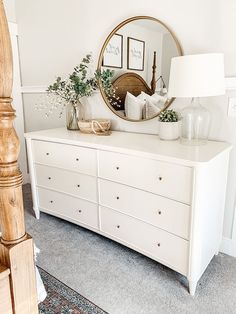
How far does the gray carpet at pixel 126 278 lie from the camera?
58.3 inches

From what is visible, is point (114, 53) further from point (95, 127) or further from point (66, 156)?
point (66, 156)

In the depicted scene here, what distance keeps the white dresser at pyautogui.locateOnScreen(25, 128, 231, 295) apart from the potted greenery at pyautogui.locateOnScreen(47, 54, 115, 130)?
0.25 meters

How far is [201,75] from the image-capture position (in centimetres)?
146

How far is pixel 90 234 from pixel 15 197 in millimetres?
1562

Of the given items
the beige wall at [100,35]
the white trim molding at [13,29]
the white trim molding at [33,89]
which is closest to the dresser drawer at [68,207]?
the beige wall at [100,35]

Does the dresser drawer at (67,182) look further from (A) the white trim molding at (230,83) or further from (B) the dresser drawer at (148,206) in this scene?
(A) the white trim molding at (230,83)

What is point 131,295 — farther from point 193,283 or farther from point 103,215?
point 103,215

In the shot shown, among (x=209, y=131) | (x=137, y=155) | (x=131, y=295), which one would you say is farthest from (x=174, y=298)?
(x=209, y=131)

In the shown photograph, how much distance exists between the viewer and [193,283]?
153 cm

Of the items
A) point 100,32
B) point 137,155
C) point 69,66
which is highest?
point 100,32

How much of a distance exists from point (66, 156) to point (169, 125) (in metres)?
0.84

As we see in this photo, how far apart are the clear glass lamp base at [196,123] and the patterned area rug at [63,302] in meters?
1.15

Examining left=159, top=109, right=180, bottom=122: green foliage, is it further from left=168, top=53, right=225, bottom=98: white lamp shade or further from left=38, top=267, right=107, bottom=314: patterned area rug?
left=38, top=267, right=107, bottom=314: patterned area rug

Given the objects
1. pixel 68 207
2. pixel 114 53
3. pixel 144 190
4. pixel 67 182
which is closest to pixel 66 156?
pixel 67 182
